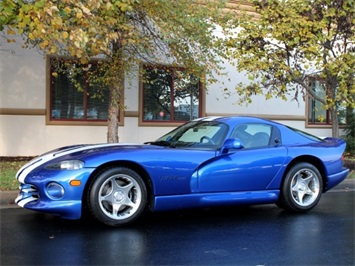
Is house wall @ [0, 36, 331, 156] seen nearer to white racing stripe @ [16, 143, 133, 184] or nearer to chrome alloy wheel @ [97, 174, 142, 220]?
white racing stripe @ [16, 143, 133, 184]

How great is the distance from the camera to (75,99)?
1244cm

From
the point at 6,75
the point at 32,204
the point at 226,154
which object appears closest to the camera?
the point at 32,204

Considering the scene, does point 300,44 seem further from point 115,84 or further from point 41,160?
point 41,160

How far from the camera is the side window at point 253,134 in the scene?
605 centimetres

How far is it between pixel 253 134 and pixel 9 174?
504 centimetres

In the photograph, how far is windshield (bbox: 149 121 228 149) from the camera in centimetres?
588

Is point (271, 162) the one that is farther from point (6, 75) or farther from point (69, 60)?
point (6, 75)

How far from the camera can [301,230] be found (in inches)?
209

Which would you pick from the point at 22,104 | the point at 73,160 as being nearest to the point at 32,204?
the point at 73,160

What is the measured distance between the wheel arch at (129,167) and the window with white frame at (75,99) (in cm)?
698

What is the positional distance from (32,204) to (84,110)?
7792 mm

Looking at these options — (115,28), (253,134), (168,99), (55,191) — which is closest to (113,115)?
(115,28)

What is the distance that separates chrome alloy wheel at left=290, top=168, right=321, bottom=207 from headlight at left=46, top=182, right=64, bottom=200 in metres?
3.23

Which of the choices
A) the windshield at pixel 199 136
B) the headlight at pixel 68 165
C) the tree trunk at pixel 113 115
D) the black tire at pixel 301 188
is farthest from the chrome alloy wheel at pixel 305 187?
the tree trunk at pixel 113 115
